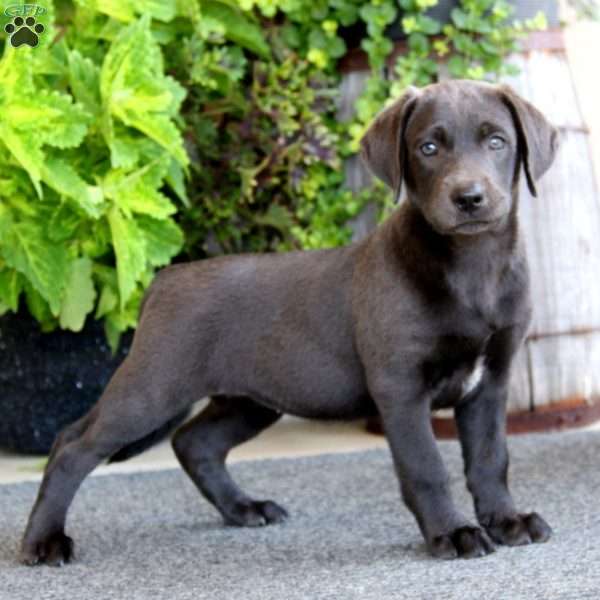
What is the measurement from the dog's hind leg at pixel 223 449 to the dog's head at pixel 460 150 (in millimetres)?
803

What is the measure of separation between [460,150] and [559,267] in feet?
5.52

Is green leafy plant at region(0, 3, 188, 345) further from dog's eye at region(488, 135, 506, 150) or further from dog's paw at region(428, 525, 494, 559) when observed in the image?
dog's paw at region(428, 525, 494, 559)

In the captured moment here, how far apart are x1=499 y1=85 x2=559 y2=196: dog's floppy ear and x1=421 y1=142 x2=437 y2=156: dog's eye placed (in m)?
0.19

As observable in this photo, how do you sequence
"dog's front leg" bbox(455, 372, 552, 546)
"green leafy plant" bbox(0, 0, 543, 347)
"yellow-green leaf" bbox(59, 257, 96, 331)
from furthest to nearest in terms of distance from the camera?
"yellow-green leaf" bbox(59, 257, 96, 331) < "green leafy plant" bbox(0, 0, 543, 347) < "dog's front leg" bbox(455, 372, 552, 546)

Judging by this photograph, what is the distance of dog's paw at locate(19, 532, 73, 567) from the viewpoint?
280 centimetres

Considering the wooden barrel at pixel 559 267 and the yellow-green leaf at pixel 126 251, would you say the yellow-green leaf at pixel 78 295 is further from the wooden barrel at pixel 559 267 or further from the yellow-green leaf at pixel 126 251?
the wooden barrel at pixel 559 267

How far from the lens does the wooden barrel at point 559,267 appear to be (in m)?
4.24

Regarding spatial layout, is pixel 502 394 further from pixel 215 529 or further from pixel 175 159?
pixel 175 159

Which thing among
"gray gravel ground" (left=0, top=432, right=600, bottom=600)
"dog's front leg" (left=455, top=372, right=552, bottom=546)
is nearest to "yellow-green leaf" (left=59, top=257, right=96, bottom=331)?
"gray gravel ground" (left=0, top=432, right=600, bottom=600)

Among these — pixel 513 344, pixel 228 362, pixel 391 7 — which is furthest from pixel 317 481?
pixel 391 7

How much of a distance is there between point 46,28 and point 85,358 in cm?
113

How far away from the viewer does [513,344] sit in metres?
2.79

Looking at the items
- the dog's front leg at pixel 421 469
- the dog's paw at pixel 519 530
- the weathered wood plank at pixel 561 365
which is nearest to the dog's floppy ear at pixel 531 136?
the dog's front leg at pixel 421 469

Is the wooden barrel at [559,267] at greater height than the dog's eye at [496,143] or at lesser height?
lesser
